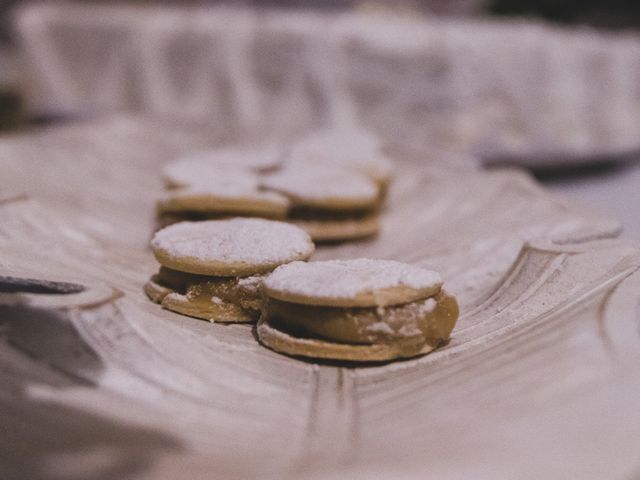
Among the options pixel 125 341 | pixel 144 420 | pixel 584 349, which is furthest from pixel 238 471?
pixel 584 349

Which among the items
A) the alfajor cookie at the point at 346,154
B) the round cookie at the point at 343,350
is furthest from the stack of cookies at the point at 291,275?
Result: the alfajor cookie at the point at 346,154

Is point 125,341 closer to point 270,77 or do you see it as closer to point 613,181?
point 270,77

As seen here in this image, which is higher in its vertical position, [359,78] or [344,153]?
[359,78]

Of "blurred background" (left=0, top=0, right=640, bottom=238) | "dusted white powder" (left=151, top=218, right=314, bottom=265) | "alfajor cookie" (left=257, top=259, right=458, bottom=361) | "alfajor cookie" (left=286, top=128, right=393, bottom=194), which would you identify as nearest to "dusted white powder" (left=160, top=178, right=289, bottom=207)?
"dusted white powder" (left=151, top=218, right=314, bottom=265)

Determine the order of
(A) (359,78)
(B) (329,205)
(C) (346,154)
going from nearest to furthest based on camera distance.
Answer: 1. (B) (329,205)
2. (C) (346,154)
3. (A) (359,78)

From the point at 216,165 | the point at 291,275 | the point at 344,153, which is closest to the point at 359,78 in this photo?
the point at 344,153

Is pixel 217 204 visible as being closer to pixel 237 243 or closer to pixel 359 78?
pixel 237 243
